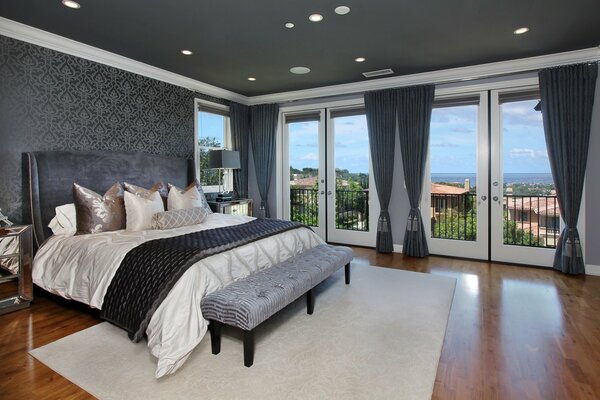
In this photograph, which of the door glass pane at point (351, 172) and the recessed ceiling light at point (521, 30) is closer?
the recessed ceiling light at point (521, 30)

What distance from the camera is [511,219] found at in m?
4.71

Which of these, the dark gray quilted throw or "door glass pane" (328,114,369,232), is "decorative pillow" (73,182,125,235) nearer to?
the dark gray quilted throw

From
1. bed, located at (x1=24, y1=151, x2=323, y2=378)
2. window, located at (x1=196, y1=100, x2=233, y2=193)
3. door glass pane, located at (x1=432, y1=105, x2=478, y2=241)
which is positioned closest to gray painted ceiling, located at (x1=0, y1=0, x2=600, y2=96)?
door glass pane, located at (x1=432, y1=105, x2=478, y2=241)

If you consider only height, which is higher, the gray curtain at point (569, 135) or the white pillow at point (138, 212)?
the gray curtain at point (569, 135)

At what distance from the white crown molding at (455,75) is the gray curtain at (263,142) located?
279 millimetres

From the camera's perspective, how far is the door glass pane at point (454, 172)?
16.0 feet

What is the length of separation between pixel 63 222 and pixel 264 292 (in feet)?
8.01

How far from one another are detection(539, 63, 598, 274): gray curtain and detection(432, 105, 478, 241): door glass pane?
88 centimetres

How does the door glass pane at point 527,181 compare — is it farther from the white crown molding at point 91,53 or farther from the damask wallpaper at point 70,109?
the damask wallpaper at point 70,109

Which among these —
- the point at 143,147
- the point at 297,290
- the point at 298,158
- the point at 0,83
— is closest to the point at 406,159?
the point at 298,158

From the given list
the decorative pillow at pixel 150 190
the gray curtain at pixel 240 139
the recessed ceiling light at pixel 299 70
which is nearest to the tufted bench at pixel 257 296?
the decorative pillow at pixel 150 190

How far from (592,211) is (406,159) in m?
2.32

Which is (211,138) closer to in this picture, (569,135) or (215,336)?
(215,336)

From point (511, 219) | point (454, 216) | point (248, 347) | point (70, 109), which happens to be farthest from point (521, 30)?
point (70, 109)
